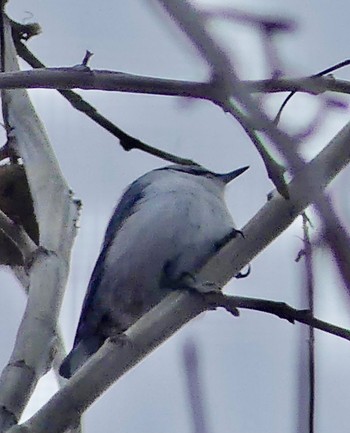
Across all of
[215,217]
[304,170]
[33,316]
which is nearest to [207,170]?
[215,217]

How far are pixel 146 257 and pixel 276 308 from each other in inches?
27.6

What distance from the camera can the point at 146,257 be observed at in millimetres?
1570

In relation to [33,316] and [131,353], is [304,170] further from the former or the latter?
[33,316]

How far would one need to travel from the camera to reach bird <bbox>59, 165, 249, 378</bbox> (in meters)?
1.53

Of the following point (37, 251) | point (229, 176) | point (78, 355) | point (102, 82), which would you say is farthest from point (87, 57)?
point (229, 176)

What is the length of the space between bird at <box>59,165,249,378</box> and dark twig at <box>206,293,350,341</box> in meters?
0.52

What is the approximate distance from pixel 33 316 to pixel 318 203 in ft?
2.90

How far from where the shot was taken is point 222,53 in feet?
1.24

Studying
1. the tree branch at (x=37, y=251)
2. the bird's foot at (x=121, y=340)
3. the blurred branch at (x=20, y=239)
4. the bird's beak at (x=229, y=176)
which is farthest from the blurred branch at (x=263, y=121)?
the bird's beak at (x=229, y=176)

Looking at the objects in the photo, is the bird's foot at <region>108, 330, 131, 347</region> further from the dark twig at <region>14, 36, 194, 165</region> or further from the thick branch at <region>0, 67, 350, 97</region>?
the dark twig at <region>14, 36, 194, 165</region>

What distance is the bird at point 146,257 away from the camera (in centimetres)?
153

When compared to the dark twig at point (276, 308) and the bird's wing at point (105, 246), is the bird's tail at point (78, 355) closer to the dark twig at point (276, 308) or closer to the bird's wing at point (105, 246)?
the bird's wing at point (105, 246)

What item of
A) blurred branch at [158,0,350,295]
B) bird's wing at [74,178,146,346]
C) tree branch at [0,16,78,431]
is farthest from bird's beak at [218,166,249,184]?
blurred branch at [158,0,350,295]

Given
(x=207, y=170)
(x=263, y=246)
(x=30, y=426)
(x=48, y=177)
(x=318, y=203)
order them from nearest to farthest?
(x=318, y=203) → (x=30, y=426) → (x=263, y=246) → (x=48, y=177) → (x=207, y=170)
